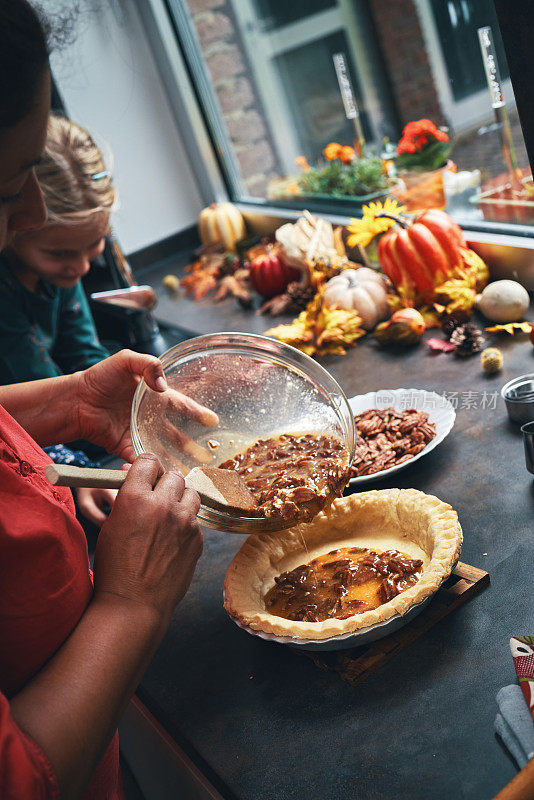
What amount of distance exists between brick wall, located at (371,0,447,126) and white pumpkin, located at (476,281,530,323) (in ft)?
2.39

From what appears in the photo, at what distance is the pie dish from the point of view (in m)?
1.02

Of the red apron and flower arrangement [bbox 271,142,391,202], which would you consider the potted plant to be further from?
the red apron

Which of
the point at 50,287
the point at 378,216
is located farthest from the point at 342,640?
the point at 378,216

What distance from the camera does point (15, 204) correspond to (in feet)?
3.13

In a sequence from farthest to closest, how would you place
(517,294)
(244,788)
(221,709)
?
(517,294) → (221,709) → (244,788)

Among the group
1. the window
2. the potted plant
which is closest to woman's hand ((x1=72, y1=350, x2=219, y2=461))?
the window

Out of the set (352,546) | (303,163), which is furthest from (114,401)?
(303,163)

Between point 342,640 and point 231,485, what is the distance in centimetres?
30

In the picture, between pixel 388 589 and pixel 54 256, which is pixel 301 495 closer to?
pixel 388 589

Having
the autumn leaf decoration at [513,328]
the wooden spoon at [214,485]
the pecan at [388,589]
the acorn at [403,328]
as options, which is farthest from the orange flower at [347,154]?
the pecan at [388,589]

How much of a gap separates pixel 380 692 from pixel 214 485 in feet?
1.28

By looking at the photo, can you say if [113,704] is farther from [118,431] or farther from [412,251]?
[412,251]

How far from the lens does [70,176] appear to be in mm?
1765

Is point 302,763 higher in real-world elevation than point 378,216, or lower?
lower
